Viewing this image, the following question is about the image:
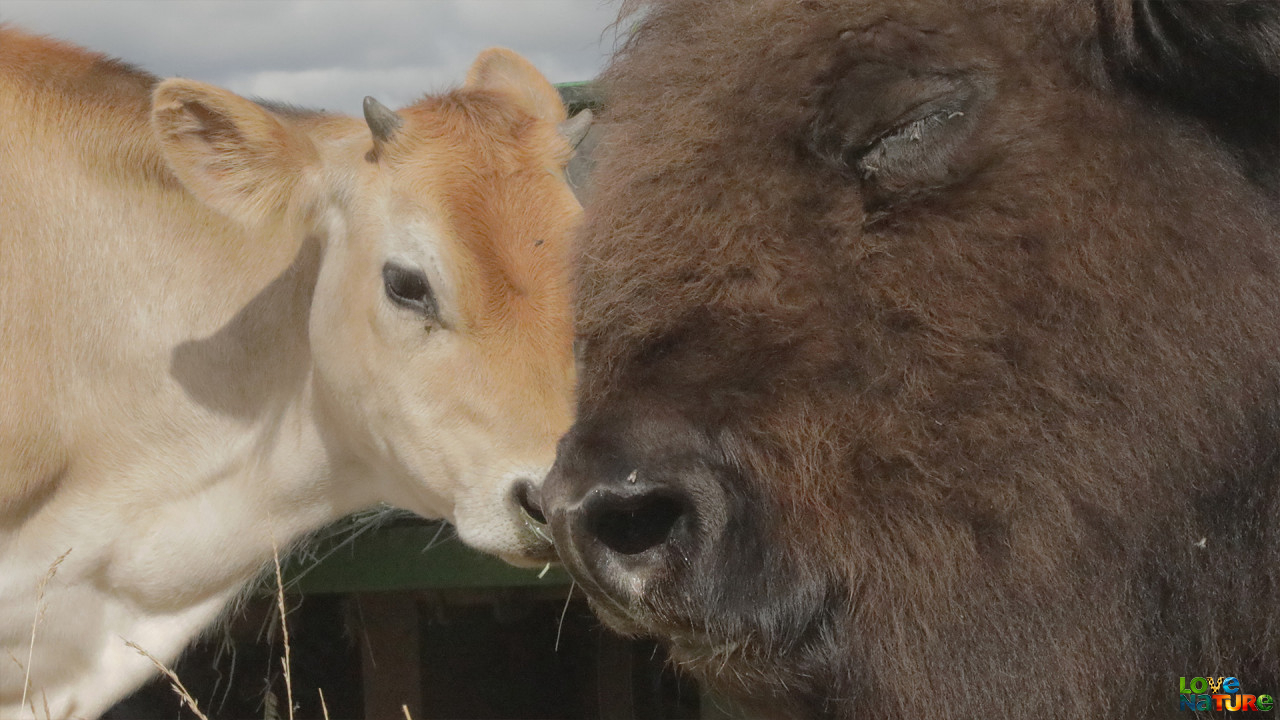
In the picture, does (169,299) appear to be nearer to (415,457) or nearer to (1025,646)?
(415,457)

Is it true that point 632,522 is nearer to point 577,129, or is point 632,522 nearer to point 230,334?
point 577,129

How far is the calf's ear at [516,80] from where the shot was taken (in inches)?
166

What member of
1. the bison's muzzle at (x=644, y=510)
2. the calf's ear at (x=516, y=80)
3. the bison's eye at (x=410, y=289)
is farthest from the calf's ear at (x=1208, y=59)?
the calf's ear at (x=516, y=80)

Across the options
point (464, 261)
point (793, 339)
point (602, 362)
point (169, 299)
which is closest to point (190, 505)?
point (169, 299)

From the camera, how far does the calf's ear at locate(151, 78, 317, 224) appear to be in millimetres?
3596

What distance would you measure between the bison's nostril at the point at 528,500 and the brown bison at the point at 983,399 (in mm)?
1475

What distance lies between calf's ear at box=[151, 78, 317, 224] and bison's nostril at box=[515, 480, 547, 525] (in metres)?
1.27

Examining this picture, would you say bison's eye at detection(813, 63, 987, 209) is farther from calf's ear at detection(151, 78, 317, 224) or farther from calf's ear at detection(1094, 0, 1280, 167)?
calf's ear at detection(151, 78, 317, 224)

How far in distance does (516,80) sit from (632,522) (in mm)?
2978

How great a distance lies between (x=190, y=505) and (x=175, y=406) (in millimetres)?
346

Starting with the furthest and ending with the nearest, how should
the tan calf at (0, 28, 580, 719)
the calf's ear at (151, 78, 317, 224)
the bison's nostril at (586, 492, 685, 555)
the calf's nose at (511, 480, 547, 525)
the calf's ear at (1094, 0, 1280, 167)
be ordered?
the calf's ear at (151, 78, 317, 224), the tan calf at (0, 28, 580, 719), the calf's nose at (511, 480, 547, 525), the bison's nostril at (586, 492, 685, 555), the calf's ear at (1094, 0, 1280, 167)

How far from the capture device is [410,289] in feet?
11.5

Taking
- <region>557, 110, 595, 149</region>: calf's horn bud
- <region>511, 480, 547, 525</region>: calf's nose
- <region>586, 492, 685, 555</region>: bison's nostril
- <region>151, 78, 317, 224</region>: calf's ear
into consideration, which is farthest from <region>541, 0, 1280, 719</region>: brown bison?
<region>151, 78, 317, 224</region>: calf's ear

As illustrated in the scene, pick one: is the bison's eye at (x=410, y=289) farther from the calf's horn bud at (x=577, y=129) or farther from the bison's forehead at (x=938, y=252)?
the bison's forehead at (x=938, y=252)
